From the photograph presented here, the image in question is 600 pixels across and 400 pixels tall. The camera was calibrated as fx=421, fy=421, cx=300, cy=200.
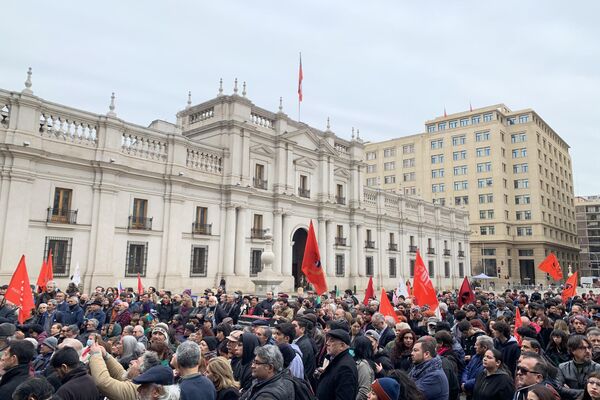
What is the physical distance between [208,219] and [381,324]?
64.9 feet

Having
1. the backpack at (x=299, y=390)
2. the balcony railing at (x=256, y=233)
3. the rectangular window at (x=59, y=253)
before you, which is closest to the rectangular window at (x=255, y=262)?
the balcony railing at (x=256, y=233)

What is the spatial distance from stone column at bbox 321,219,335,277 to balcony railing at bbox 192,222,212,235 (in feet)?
36.5

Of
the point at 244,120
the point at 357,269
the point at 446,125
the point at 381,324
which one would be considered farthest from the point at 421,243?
the point at 381,324

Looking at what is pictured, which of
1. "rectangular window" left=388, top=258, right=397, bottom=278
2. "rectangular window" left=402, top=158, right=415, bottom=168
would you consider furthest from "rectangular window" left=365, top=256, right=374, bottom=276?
"rectangular window" left=402, top=158, right=415, bottom=168

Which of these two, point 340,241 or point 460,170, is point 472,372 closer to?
point 340,241

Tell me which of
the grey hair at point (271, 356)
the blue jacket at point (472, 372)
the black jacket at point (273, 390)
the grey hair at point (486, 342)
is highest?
the grey hair at point (271, 356)

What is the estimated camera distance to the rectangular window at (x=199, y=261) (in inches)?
982

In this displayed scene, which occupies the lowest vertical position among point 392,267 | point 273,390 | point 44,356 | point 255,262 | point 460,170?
point 44,356

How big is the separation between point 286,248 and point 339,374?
85.4ft

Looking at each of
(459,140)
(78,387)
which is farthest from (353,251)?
(459,140)

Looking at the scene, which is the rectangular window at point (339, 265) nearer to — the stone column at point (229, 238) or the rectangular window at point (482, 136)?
the stone column at point (229, 238)

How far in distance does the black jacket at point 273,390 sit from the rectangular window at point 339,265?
102 ft

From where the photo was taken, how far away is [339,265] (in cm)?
3497

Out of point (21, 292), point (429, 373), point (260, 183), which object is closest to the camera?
point (429, 373)
